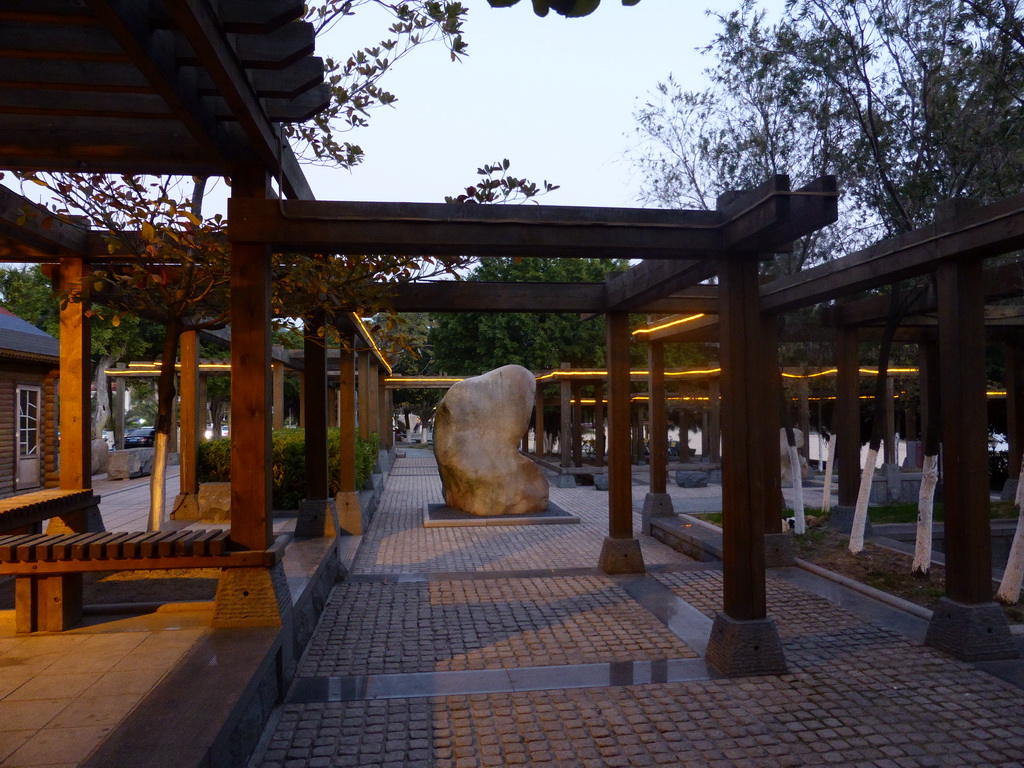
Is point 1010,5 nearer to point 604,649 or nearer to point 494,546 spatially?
point 604,649

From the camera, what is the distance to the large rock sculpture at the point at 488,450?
12891 millimetres

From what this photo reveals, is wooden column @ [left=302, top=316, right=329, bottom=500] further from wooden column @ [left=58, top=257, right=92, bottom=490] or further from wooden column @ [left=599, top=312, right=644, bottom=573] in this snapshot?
wooden column @ [left=599, top=312, right=644, bottom=573]

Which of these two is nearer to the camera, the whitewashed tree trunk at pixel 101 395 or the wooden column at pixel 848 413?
the wooden column at pixel 848 413

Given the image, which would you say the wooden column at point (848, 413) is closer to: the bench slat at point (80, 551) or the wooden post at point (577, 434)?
the bench slat at point (80, 551)

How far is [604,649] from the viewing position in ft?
18.3

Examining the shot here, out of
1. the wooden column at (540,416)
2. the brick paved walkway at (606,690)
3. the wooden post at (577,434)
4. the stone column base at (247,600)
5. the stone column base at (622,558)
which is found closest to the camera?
the brick paved walkway at (606,690)

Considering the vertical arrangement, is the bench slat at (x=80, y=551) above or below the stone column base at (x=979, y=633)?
above

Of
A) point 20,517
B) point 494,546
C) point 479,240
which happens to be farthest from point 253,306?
point 494,546

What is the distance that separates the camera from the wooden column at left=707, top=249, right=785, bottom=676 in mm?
5047

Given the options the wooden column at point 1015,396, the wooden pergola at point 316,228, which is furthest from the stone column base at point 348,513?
the wooden column at point 1015,396

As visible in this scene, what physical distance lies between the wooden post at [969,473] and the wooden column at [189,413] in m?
8.74

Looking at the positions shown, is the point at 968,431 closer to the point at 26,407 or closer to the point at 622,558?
the point at 622,558

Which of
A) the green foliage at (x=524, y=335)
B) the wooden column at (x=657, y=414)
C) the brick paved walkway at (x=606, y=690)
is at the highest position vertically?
the green foliage at (x=524, y=335)

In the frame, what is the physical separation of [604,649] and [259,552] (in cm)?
259
